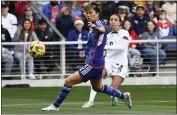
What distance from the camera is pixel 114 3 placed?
25.6 metres

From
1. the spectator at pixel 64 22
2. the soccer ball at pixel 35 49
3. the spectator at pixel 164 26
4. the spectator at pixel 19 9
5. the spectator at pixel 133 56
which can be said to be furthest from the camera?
the spectator at pixel 164 26

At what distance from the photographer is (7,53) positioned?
23219mm

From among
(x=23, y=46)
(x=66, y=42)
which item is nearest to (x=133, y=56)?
(x=66, y=42)

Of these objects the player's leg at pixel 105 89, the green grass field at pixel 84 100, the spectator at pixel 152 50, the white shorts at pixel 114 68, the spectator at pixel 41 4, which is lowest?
the green grass field at pixel 84 100

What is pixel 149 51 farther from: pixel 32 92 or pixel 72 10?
pixel 32 92

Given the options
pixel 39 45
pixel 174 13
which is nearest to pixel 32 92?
pixel 39 45

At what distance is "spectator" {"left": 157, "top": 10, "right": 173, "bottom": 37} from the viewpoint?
25.7 meters

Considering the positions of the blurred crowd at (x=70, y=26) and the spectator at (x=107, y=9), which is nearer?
the blurred crowd at (x=70, y=26)

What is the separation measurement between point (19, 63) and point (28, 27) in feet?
4.30

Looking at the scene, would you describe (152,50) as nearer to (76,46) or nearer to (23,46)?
(76,46)

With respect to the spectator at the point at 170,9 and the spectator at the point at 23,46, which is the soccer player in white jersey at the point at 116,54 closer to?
the spectator at the point at 23,46

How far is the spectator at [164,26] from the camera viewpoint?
84.2ft

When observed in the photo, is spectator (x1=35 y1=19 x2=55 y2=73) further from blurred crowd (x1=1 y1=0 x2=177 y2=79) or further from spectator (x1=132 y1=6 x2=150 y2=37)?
spectator (x1=132 y1=6 x2=150 y2=37)

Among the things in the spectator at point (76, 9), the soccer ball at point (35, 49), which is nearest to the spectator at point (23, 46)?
the spectator at point (76, 9)
